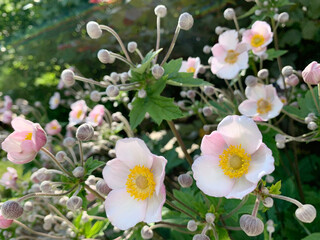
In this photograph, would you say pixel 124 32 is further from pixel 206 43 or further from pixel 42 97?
pixel 42 97

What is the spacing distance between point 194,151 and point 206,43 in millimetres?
1009

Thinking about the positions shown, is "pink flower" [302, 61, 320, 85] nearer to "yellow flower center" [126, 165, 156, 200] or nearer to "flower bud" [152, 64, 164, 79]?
"flower bud" [152, 64, 164, 79]

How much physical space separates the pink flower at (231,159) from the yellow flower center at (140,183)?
156 millimetres

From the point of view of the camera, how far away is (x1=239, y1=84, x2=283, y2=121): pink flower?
4.93 feet

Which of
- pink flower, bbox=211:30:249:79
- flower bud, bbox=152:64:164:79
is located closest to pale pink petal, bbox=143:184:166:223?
flower bud, bbox=152:64:164:79

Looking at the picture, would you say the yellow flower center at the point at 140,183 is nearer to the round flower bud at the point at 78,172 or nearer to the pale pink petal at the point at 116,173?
the pale pink petal at the point at 116,173

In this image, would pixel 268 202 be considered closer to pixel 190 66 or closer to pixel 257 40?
pixel 257 40

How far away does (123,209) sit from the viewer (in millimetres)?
1053

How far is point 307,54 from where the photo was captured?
8.78 ft

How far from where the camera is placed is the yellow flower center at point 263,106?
5.11ft

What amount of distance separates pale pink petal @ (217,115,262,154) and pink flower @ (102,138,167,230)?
0.21 meters

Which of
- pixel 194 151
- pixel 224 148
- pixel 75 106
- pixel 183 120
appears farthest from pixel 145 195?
pixel 183 120

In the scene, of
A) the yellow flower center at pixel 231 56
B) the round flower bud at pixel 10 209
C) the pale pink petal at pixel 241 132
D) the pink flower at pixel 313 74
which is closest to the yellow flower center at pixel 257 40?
the yellow flower center at pixel 231 56

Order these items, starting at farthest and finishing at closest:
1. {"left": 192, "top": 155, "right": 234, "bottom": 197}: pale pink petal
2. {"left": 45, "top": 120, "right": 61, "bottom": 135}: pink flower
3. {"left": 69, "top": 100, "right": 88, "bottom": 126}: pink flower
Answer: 1. {"left": 45, "top": 120, "right": 61, "bottom": 135}: pink flower
2. {"left": 69, "top": 100, "right": 88, "bottom": 126}: pink flower
3. {"left": 192, "top": 155, "right": 234, "bottom": 197}: pale pink petal
